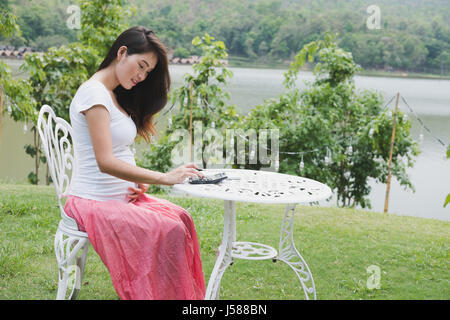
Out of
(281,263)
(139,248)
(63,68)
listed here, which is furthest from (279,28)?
(139,248)

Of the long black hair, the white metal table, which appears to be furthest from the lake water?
the long black hair

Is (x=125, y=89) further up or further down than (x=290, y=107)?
further up

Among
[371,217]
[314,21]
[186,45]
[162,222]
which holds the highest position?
[314,21]

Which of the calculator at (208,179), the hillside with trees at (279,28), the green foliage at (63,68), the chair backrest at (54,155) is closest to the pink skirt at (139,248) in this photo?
the chair backrest at (54,155)

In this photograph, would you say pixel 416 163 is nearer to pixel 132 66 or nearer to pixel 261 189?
pixel 261 189

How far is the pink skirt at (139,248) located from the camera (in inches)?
60.9

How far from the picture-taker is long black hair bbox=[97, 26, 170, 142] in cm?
170

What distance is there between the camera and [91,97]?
1585mm

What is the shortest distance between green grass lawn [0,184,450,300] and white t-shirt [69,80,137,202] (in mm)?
808

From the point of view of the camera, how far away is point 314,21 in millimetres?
9922

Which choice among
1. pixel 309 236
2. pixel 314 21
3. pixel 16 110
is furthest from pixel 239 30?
pixel 309 236

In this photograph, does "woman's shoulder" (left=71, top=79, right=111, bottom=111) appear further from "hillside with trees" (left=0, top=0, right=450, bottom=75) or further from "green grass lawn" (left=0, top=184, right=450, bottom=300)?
"hillside with trees" (left=0, top=0, right=450, bottom=75)
